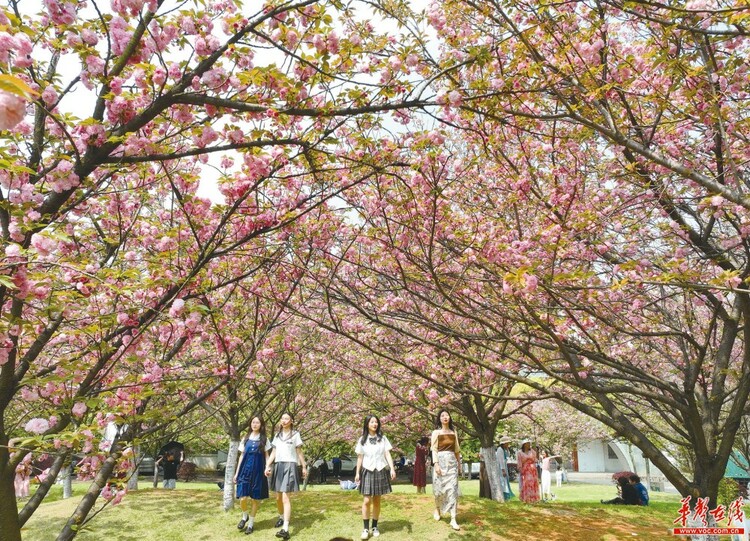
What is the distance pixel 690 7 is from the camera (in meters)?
3.45

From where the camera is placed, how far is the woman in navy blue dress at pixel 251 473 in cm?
825

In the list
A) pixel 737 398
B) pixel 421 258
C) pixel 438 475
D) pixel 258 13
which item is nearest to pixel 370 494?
pixel 438 475

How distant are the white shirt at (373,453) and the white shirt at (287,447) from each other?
3.20ft

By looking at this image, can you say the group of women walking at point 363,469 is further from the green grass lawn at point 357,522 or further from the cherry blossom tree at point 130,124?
the cherry blossom tree at point 130,124

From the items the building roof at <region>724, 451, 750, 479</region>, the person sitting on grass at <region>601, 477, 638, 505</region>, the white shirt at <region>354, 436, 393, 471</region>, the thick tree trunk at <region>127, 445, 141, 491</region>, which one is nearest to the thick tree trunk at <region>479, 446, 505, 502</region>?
the person sitting on grass at <region>601, 477, 638, 505</region>

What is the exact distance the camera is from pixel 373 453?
25.8 ft

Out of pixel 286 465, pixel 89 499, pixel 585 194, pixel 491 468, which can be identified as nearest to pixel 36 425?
pixel 89 499

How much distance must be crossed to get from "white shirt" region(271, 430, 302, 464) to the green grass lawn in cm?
132

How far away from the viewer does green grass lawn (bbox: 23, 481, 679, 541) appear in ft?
26.1

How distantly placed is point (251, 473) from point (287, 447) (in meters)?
0.91

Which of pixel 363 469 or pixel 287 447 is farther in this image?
pixel 287 447

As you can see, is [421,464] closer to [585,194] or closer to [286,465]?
[286,465]

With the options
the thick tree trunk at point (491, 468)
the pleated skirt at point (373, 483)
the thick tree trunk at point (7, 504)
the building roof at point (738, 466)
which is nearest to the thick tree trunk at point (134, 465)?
the thick tree trunk at point (7, 504)

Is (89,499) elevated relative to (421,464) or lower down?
elevated
